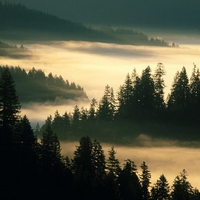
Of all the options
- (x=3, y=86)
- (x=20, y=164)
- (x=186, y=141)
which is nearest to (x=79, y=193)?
(x=20, y=164)

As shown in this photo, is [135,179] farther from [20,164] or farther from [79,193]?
[20,164]

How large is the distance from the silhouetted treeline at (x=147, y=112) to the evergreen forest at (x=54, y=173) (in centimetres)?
4999

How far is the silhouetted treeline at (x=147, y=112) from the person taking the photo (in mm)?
144250

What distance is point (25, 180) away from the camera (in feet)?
273

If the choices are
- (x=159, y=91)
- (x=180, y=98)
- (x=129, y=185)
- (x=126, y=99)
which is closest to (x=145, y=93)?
(x=159, y=91)

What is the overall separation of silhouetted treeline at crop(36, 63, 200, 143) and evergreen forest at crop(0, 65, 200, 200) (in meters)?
50.0

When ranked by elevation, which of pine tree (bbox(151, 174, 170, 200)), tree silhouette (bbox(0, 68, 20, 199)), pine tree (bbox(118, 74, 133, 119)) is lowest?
pine tree (bbox(151, 174, 170, 200))

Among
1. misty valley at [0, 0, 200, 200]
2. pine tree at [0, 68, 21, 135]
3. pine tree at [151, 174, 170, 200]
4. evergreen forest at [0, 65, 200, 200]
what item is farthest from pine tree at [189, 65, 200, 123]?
pine tree at [0, 68, 21, 135]

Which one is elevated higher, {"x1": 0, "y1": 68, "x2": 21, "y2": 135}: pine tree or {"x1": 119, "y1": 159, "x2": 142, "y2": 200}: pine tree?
{"x1": 0, "y1": 68, "x2": 21, "y2": 135}: pine tree

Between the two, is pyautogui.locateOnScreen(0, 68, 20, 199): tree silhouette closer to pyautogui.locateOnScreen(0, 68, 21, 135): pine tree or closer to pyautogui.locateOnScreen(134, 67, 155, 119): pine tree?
pyautogui.locateOnScreen(0, 68, 21, 135): pine tree

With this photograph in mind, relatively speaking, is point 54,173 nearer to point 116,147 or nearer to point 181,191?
point 181,191

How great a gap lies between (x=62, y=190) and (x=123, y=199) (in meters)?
7.70

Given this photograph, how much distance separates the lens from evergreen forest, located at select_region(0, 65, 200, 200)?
83.0m

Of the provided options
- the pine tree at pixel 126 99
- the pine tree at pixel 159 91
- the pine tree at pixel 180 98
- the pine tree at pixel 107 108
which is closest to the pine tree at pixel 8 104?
the pine tree at pixel 126 99
